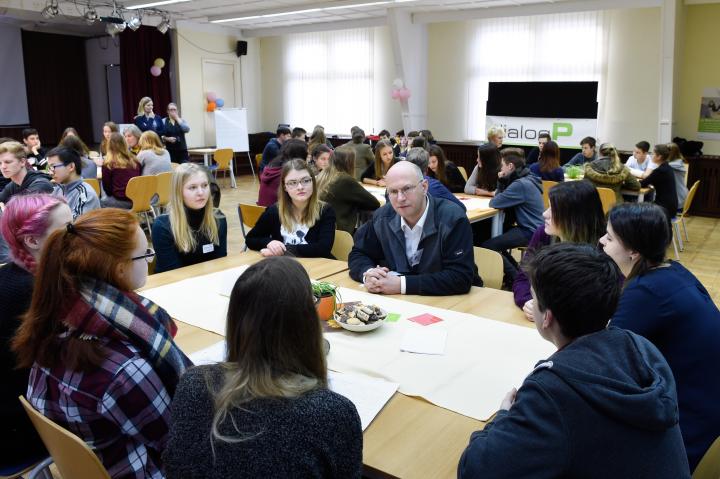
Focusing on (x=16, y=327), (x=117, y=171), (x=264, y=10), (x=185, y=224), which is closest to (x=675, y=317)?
(x=16, y=327)

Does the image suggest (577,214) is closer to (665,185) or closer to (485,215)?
(485,215)

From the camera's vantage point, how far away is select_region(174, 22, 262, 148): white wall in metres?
12.2

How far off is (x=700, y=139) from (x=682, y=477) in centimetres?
936

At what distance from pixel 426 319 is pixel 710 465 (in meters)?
1.06

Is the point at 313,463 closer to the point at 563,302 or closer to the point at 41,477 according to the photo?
the point at 563,302

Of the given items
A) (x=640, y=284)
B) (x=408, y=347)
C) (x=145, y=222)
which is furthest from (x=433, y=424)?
(x=145, y=222)

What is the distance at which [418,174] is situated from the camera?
2.87 meters

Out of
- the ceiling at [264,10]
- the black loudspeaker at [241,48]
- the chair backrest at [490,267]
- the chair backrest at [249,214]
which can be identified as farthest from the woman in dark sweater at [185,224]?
the black loudspeaker at [241,48]


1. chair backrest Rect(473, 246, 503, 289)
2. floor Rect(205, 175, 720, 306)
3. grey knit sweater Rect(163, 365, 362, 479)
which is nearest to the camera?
grey knit sweater Rect(163, 365, 362, 479)

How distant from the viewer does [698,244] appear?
23.7 ft

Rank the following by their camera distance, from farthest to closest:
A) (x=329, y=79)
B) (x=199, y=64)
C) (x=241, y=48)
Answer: (x=241, y=48) < (x=329, y=79) < (x=199, y=64)

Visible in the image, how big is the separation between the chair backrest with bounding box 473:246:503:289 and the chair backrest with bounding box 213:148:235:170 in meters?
8.62

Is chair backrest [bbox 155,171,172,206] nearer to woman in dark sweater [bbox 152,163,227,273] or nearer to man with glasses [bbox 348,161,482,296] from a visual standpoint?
woman in dark sweater [bbox 152,163,227,273]

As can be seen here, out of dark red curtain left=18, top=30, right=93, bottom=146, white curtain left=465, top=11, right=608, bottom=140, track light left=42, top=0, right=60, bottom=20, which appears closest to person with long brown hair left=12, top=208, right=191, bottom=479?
track light left=42, top=0, right=60, bottom=20
